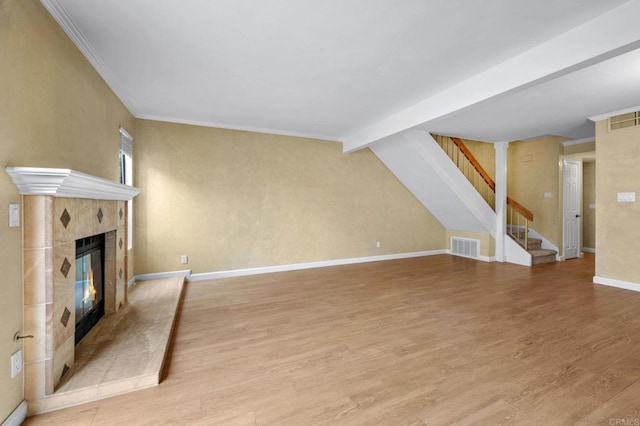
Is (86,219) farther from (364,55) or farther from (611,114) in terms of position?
(611,114)

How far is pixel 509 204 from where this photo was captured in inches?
248

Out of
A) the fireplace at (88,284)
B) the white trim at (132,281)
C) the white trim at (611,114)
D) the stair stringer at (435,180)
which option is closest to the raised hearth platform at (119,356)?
the fireplace at (88,284)

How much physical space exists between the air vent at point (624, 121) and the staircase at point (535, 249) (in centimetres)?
254

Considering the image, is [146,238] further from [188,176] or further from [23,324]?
[23,324]

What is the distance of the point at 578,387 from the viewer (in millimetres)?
1893

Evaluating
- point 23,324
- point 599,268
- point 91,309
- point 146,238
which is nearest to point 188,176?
point 146,238

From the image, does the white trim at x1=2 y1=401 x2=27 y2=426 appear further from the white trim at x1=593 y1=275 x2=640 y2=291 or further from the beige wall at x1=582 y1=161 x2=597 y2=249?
the beige wall at x1=582 y1=161 x2=597 y2=249

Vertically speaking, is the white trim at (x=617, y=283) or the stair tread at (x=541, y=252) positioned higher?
the stair tread at (x=541, y=252)

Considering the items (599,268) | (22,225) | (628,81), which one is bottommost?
(599,268)

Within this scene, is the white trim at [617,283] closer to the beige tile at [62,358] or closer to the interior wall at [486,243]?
the interior wall at [486,243]

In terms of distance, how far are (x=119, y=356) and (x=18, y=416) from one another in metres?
0.60

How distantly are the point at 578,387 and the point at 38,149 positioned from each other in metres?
4.05

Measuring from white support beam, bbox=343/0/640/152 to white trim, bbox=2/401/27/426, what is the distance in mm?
4433

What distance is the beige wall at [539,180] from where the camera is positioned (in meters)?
6.06
